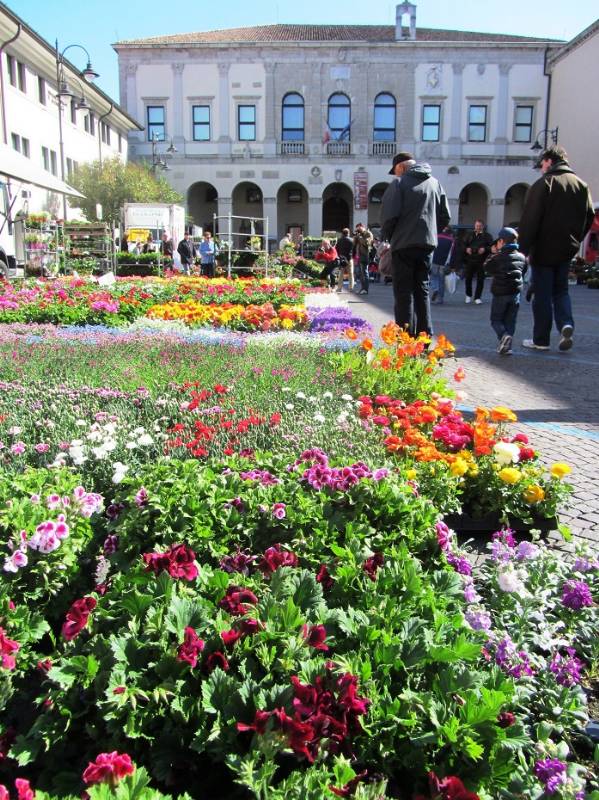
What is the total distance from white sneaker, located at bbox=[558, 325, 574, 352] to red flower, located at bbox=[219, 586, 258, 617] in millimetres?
7280

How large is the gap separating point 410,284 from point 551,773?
6020 mm

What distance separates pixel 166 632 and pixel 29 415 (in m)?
2.63

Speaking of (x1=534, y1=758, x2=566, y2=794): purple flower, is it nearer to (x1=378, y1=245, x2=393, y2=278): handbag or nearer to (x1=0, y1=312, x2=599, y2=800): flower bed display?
(x1=0, y1=312, x2=599, y2=800): flower bed display

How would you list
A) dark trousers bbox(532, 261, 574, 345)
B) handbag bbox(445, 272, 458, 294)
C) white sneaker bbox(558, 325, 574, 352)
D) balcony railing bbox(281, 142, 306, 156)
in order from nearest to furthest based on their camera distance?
dark trousers bbox(532, 261, 574, 345) < white sneaker bbox(558, 325, 574, 352) < handbag bbox(445, 272, 458, 294) < balcony railing bbox(281, 142, 306, 156)

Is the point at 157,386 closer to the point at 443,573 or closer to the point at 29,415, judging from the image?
the point at 29,415

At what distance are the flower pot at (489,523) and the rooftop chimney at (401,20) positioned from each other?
46.7m

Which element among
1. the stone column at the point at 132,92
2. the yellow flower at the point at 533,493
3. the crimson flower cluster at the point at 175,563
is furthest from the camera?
the stone column at the point at 132,92

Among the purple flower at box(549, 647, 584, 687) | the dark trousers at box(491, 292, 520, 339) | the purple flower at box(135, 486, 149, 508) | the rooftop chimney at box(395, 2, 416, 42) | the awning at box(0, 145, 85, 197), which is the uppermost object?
the rooftop chimney at box(395, 2, 416, 42)

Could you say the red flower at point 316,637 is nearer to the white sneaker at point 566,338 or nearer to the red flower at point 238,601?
the red flower at point 238,601

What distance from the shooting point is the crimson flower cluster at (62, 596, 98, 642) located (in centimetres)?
184

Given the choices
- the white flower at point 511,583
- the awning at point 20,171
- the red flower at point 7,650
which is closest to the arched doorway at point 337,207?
the awning at point 20,171

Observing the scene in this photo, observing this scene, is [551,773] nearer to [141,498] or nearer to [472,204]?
[141,498]

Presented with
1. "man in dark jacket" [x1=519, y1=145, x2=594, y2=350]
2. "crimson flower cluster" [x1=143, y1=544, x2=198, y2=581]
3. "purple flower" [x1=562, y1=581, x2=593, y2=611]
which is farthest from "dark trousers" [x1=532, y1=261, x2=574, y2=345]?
"crimson flower cluster" [x1=143, y1=544, x2=198, y2=581]

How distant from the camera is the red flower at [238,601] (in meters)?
1.81
